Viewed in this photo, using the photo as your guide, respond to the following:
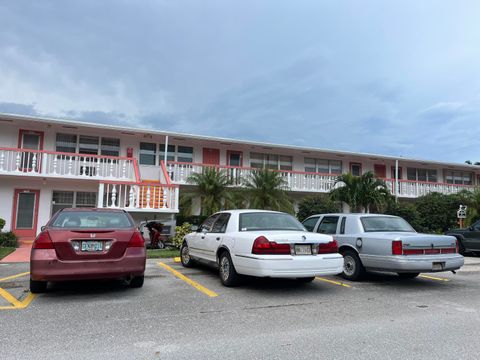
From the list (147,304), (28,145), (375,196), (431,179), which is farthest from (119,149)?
(431,179)

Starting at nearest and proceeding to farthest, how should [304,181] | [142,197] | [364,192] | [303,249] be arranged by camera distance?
1. [303,249]
2. [142,197]
3. [364,192]
4. [304,181]

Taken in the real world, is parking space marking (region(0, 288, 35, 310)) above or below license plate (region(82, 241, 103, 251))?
below

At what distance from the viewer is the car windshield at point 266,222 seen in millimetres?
7113

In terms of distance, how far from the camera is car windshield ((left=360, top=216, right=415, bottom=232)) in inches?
324

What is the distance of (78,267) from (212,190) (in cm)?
989

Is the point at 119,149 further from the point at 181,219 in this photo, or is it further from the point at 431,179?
the point at 431,179

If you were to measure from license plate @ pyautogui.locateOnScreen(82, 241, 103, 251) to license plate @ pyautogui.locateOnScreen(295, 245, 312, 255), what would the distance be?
3.22 metres

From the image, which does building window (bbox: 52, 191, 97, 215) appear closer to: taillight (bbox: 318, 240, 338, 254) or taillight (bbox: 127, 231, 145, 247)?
taillight (bbox: 127, 231, 145, 247)

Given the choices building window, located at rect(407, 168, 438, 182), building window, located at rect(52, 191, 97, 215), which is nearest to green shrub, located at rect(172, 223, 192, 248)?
building window, located at rect(52, 191, 97, 215)

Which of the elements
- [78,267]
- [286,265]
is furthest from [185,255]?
→ [286,265]

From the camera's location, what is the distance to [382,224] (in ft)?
27.6

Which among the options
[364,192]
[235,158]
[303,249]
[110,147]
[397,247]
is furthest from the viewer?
[235,158]

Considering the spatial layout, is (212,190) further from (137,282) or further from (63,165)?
(137,282)

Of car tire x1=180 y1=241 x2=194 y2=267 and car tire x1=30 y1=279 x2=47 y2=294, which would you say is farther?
car tire x1=180 y1=241 x2=194 y2=267
